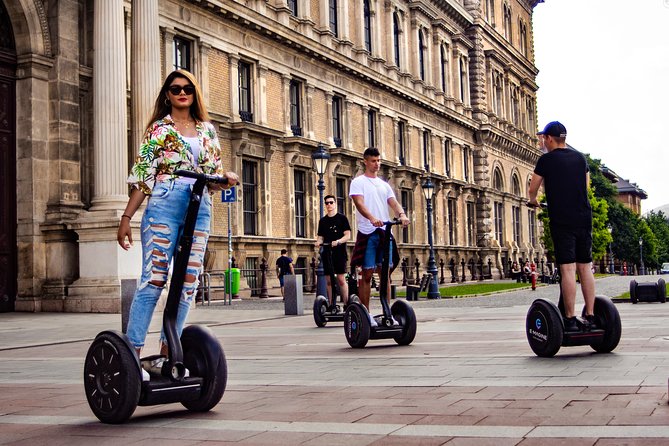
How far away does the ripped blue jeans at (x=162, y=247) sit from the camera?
5359mm

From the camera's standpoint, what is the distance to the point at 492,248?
54.6 m

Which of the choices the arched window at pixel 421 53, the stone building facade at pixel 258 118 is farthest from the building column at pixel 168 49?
the arched window at pixel 421 53

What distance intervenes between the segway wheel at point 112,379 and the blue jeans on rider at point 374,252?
15.2 feet

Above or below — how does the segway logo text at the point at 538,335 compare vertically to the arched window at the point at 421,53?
below

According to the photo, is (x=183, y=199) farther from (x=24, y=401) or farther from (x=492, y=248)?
(x=492, y=248)

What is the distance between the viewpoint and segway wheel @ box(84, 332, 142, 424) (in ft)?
16.6

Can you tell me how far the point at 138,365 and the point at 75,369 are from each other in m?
3.83

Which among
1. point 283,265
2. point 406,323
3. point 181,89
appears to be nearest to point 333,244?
point 406,323

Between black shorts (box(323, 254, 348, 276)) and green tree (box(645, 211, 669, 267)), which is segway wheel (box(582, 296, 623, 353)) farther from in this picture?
green tree (box(645, 211, 669, 267))

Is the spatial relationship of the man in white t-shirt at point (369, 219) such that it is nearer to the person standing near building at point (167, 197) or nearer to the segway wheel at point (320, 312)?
the person standing near building at point (167, 197)

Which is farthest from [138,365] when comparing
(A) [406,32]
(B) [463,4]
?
(B) [463,4]

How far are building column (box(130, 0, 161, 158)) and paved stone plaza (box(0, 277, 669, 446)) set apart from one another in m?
12.2

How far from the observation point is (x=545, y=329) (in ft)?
25.3

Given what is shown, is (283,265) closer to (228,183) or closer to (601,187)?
(228,183)
